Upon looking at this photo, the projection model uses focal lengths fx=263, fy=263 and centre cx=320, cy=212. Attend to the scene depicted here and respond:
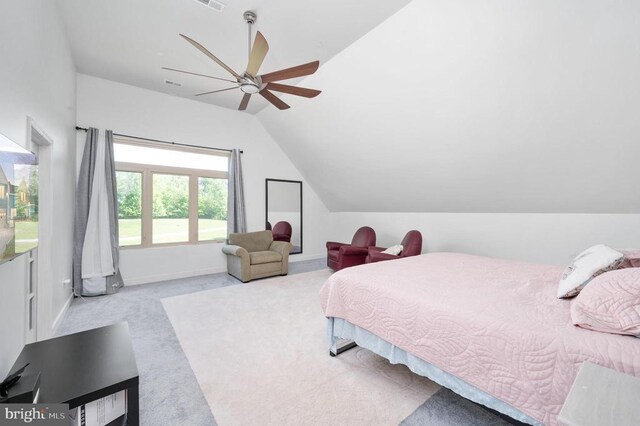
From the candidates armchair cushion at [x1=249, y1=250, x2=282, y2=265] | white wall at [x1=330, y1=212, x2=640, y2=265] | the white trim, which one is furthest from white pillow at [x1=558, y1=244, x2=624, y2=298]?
the white trim

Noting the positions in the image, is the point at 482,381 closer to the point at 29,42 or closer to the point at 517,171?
the point at 517,171

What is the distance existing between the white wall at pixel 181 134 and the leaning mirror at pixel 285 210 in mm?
162

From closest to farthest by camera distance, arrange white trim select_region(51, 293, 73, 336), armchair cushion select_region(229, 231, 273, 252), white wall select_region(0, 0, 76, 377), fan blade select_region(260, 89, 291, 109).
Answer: white wall select_region(0, 0, 76, 377)
white trim select_region(51, 293, 73, 336)
fan blade select_region(260, 89, 291, 109)
armchair cushion select_region(229, 231, 273, 252)

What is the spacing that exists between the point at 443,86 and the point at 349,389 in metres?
3.07

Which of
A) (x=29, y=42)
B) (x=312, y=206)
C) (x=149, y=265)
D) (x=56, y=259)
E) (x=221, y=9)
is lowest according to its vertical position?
(x=149, y=265)

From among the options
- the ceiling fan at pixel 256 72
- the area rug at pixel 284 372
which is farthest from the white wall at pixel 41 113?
the area rug at pixel 284 372

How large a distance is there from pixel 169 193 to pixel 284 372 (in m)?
3.94

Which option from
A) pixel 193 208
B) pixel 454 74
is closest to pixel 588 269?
pixel 454 74

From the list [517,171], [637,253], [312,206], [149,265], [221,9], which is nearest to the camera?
[637,253]

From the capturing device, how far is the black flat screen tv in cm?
120

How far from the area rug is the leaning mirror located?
2.74 metres

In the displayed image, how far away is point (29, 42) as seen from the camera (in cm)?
182

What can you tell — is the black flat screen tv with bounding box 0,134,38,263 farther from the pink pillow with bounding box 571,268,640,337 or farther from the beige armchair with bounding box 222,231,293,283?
the beige armchair with bounding box 222,231,293,283

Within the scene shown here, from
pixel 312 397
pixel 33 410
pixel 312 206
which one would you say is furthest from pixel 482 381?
pixel 312 206
